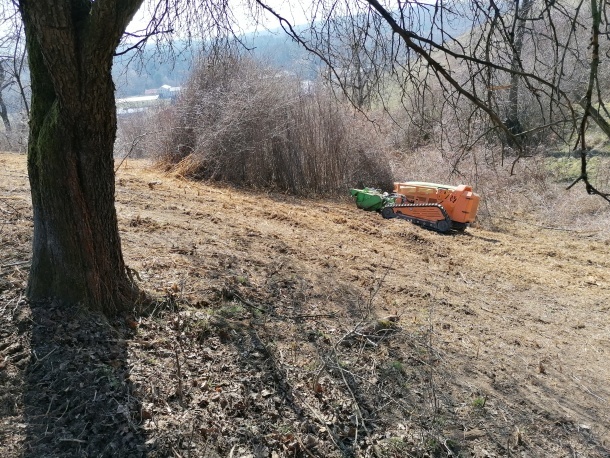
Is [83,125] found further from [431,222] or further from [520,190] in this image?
[520,190]

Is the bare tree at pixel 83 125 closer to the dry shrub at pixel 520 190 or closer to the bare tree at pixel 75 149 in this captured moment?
the bare tree at pixel 75 149

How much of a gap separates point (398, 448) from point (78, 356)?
75.6 inches

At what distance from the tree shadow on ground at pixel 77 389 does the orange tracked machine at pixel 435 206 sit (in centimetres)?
697

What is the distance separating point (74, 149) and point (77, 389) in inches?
51.3

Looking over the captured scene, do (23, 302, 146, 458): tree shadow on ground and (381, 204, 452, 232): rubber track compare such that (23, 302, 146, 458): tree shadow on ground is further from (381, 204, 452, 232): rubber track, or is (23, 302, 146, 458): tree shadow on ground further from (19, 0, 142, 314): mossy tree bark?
(381, 204, 452, 232): rubber track

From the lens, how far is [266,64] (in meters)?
11.7

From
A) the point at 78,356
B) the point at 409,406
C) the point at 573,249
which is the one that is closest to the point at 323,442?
the point at 409,406

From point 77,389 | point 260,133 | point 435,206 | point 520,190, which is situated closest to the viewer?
point 77,389

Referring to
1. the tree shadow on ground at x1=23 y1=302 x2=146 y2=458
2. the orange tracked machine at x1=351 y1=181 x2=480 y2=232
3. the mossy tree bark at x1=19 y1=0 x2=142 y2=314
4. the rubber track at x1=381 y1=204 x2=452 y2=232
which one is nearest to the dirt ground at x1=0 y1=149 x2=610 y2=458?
the tree shadow on ground at x1=23 y1=302 x2=146 y2=458

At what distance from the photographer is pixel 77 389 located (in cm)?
255

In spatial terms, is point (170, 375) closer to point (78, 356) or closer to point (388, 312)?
point (78, 356)

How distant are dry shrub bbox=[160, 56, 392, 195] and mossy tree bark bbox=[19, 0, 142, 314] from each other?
770cm

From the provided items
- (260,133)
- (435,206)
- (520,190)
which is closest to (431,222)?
(435,206)

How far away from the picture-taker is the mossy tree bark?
246cm
